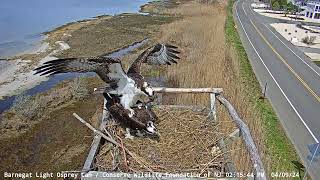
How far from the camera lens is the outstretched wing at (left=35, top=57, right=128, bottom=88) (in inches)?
228

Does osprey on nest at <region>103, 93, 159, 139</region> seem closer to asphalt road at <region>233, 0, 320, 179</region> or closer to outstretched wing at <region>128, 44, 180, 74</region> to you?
outstretched wing at <region>128, 44, 180, 74</region>

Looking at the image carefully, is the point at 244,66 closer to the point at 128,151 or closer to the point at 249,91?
the point at 249,91

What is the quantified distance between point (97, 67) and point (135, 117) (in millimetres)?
964

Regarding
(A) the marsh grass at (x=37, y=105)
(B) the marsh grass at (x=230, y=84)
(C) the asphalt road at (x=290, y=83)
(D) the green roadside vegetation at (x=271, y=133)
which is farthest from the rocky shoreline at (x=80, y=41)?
(D) the green roadside vegetation at (x=271, y=133)

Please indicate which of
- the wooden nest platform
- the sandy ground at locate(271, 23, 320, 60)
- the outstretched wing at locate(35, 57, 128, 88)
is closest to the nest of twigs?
the wooden nest platform

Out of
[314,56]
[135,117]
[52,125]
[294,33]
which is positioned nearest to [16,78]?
[52,125]

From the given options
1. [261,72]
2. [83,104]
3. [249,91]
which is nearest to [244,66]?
[261,72]

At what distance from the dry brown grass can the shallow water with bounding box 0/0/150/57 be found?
1109 cm

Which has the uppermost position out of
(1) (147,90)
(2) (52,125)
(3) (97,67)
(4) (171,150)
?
(3) (97,67)

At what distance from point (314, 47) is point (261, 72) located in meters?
14.9

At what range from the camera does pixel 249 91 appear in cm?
1905

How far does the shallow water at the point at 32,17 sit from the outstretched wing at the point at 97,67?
21584 millimetres

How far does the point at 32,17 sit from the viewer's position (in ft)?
127

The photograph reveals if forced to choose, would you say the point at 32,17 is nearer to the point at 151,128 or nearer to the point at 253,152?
the point at 151,128
